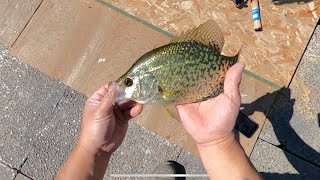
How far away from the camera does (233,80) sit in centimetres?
259

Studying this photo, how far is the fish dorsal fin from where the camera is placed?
8.16 ft

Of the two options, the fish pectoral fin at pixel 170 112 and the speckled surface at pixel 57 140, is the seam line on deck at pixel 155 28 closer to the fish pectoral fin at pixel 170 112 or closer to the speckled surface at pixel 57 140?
the fish pectoral fin at pixel 170 112

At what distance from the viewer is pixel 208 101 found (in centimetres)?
279

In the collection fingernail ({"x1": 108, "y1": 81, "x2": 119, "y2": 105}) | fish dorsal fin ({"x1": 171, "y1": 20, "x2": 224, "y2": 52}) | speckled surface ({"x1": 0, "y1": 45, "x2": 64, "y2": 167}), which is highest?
fish dorsal fin ({"x1": 171, "y1": 20, "x2": 224, "y2": 52})

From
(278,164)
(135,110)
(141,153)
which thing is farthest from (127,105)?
(278,164)

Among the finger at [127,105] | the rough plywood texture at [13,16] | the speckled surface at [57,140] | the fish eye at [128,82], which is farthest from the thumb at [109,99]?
the rough plywood texture at [13,16]

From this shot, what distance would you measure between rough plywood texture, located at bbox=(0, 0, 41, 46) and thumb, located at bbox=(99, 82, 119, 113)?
2.20 m

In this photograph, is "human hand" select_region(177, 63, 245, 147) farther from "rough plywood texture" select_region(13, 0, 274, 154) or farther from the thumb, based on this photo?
"rough plywood texture" select_region(13, 0, 274, 154)

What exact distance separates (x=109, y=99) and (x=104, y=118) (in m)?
0.15

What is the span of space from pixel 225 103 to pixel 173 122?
131 cm

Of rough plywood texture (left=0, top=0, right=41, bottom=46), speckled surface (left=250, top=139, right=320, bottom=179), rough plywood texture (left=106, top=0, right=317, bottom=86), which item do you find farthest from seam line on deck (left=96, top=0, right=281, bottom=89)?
rough plywood texture (left=0, top=0, right=41, bottom=46)

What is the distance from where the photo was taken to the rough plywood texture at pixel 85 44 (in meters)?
4.16

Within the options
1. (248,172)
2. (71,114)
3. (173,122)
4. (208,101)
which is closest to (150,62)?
(208,101)

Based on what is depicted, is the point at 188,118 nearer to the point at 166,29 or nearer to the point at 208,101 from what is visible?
the point at 208,101
